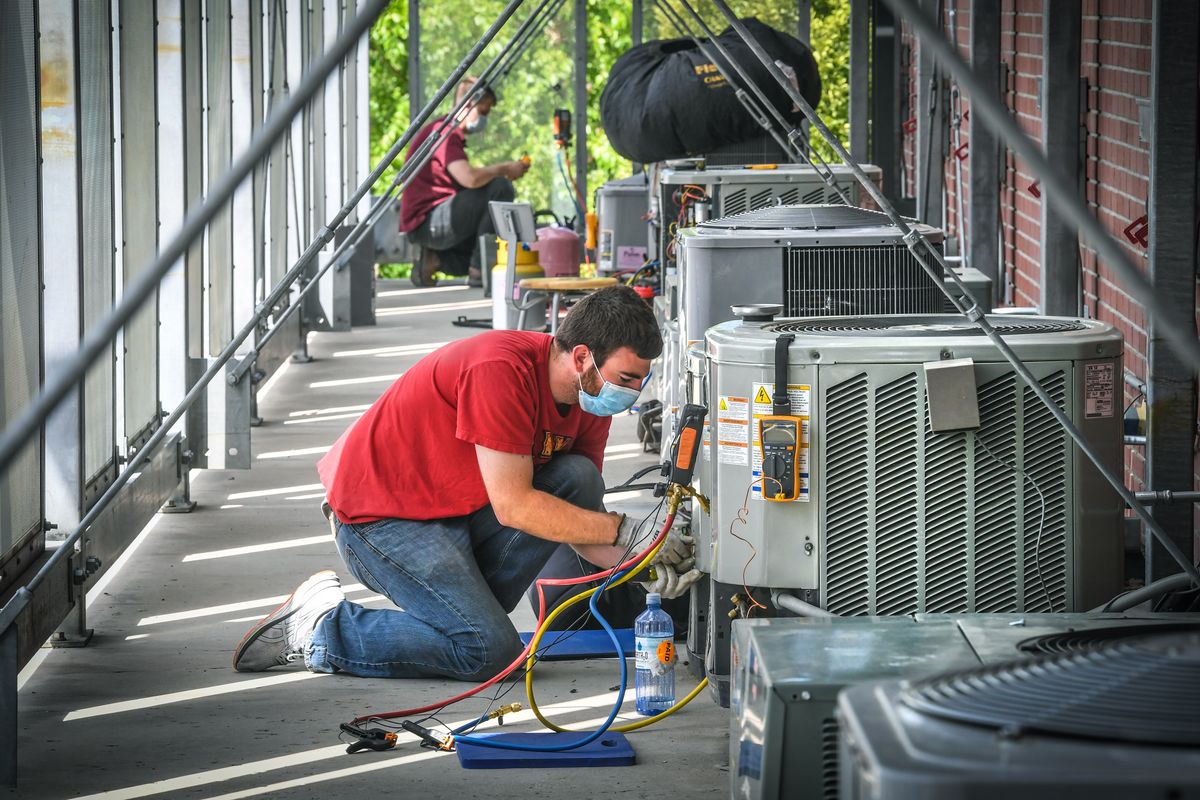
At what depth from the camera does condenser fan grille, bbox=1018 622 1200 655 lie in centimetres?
261

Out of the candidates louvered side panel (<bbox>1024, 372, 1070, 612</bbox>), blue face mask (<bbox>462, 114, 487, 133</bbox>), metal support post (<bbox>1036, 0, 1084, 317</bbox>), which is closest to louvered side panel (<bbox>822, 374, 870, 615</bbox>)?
louvered side panel (<bbox>1024, 372, 1070, 612</bbox>)

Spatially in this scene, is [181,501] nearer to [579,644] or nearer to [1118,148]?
[579,644]

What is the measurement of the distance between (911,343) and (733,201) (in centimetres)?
341

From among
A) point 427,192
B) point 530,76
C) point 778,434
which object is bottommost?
point 778,434

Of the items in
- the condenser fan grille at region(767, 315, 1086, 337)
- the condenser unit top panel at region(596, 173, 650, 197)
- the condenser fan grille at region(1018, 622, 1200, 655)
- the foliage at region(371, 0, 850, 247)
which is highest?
the foliage at region(371, 0, 850, 247)

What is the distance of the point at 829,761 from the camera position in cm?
265

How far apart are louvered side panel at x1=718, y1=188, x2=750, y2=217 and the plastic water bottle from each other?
2.90 m

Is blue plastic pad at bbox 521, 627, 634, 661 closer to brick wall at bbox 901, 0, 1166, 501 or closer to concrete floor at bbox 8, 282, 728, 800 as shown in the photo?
concrete floor at bbox 8, 282, 728, 800

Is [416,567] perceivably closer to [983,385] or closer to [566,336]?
[566,336]

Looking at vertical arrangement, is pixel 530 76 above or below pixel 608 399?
above

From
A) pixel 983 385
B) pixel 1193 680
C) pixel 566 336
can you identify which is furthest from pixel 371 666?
pixel 1193 680

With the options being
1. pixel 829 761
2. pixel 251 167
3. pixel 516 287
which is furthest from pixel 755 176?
pixel 251 167

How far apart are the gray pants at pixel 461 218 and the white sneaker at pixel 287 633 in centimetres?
951

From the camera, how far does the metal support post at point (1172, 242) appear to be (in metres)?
3.83
